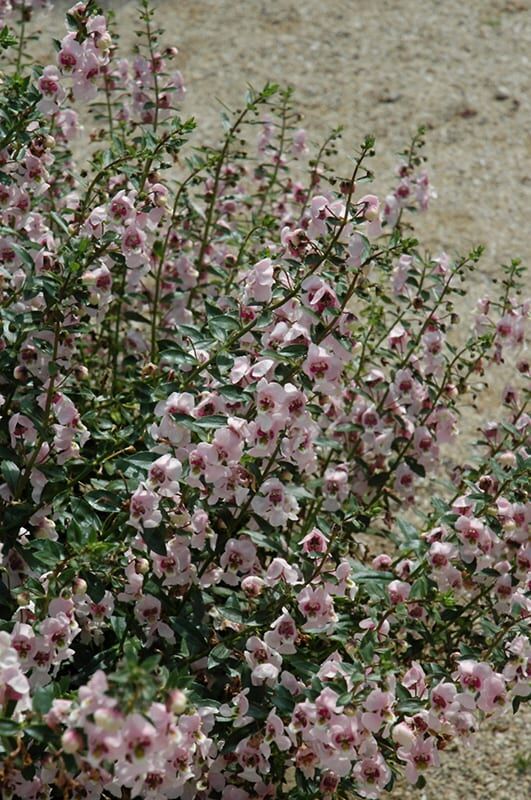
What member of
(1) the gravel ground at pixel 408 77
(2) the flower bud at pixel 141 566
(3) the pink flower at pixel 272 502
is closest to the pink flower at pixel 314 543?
(3) the pink flower at pixel 272 502

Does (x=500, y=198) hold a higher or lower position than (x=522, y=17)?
lower

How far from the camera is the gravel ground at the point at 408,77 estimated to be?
7125 millimetres

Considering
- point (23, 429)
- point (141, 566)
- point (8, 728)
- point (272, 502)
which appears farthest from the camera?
point (23, 429)

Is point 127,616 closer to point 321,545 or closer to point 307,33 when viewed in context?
point 321,545

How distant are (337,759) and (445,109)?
20.8ft

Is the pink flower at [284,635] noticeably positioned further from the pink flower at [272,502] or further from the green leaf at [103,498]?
the green leaf at [103,498]

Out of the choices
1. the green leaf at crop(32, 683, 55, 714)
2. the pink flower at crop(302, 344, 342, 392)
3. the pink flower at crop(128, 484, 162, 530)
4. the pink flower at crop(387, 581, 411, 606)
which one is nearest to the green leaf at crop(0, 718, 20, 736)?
the green leaf at crop(32, 683, 55, 714)

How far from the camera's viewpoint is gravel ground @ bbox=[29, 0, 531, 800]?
7.12 m

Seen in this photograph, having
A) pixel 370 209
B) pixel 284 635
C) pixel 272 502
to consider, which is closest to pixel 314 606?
pixel 284 635

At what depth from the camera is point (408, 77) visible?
8.39m

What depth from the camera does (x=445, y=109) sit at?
8.01 meters

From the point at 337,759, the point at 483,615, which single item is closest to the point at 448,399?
the point at 483,615

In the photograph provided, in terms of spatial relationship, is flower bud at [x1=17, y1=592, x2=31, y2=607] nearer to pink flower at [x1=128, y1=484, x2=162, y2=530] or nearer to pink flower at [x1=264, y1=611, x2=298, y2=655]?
pink flower at [x1=128, y1=484, x2=162, y2=530]

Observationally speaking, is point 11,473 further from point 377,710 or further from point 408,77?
point 408,77
